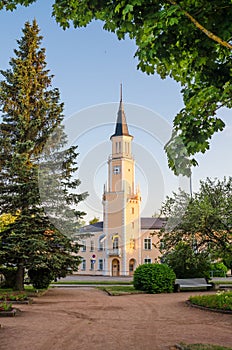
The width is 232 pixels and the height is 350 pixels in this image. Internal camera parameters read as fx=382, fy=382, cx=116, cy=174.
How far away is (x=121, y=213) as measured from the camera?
51.0m

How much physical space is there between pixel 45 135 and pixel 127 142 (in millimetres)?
34622

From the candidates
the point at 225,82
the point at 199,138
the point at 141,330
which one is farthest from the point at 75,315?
the point at 225,82

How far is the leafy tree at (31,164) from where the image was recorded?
1792cm

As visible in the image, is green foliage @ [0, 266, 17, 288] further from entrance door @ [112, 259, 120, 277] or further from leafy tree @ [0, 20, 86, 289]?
entrance door @ [112, 259, 120, 277]

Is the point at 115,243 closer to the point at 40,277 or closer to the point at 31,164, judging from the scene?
the point at 40,277

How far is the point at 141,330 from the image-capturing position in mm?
8594

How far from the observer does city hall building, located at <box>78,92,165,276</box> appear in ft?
167

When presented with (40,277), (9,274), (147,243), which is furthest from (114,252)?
(40,277)

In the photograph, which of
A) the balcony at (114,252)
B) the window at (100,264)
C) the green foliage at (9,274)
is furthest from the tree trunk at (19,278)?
the window at (100,264)

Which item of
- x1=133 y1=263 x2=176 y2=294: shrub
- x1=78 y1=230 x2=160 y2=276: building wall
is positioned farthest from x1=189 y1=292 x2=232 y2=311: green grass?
x1=78 y1=230 x2=160 y2=276: building wall

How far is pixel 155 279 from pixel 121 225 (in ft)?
102

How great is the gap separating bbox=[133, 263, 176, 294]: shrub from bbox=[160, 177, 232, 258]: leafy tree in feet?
3.90

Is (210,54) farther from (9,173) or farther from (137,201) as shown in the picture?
(137,201)

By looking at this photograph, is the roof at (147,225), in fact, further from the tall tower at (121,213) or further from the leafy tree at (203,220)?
the leafy tree at (203,220)
